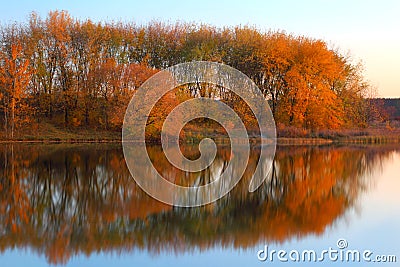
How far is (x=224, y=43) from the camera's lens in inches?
1586

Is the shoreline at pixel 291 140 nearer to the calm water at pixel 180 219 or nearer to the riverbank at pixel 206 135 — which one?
the riverbank at pixel 206 135

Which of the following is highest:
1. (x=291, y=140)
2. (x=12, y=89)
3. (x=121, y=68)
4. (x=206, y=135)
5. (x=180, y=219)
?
(x=121, y=68)

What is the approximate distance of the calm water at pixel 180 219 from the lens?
287 inches

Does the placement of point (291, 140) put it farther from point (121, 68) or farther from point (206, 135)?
point (121, 68)

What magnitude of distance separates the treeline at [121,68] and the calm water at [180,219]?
17436 mm

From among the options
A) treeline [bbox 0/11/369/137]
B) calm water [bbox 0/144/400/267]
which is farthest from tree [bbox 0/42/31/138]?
calm water [bbox 0/144/400/267]

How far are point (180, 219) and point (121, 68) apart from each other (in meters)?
25.5

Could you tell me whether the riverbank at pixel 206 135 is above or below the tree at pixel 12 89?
below

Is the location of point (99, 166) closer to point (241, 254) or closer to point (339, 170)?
point (339, 170)

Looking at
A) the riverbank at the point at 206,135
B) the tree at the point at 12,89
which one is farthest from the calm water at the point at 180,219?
the tree at the point at 12,89

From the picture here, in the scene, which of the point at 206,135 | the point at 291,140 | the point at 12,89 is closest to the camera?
the point at 12,89

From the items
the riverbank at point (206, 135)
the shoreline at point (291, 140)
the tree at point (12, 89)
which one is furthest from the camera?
the riverbank at point (206, 135)

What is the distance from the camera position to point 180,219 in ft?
30.9

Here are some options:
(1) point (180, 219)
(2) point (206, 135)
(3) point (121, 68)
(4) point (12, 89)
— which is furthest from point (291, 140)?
(1) point (180, 219)
